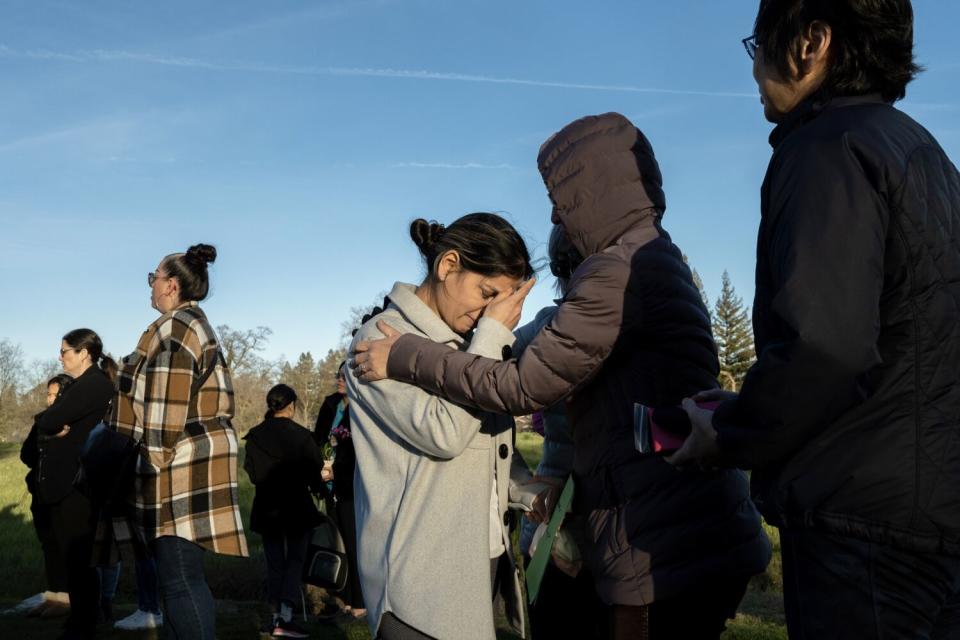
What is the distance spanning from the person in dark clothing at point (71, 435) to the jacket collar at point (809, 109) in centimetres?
622

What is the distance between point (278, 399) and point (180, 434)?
143 inches

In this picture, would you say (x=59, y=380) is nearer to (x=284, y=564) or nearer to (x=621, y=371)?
(x=284, y=564)

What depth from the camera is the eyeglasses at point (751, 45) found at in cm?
215

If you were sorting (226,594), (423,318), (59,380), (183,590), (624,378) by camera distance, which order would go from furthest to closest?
(226,594)
(59,380)
(183,590)
(423,318)
(624,378)

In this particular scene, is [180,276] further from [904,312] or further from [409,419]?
[904,312]

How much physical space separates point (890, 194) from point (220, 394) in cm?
395

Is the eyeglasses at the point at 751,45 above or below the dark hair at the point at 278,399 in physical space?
above

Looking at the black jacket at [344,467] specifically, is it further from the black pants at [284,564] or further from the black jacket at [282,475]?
the black pants at [284,564]

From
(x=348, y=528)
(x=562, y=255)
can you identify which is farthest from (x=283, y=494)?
(x=562, y=255)

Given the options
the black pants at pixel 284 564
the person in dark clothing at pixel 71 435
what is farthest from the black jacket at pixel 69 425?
the black pants at pixel 284 564

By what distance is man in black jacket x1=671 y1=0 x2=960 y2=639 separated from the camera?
172 cm

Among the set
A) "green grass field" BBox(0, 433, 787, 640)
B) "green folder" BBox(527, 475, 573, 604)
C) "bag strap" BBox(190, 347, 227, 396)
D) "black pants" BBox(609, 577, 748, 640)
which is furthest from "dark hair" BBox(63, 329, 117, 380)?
"black pants" BBox(609, 577, 748, 640)

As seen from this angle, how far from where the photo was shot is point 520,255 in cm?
→ 288

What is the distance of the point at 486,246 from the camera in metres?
2.84
